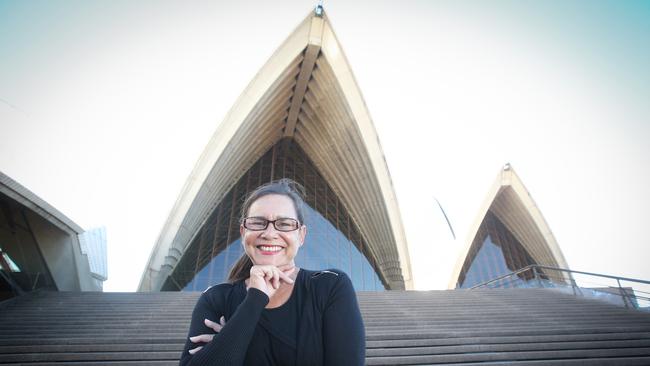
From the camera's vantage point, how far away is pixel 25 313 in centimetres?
544

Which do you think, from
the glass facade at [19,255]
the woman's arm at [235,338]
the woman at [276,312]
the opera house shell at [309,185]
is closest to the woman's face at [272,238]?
the woman at [276,312]

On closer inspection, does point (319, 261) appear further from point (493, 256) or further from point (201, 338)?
point (201, 338)

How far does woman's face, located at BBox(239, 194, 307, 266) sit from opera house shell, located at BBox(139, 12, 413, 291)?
12.3m

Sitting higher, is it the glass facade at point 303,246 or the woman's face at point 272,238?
the glass facade at point 303,246

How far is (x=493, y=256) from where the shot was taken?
65.6 ft

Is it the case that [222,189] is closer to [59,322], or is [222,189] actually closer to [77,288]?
[77,288]

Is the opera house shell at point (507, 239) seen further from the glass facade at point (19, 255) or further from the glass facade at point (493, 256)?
the glass facade at point (19, 255)

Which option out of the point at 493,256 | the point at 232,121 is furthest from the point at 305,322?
the point at 493,256

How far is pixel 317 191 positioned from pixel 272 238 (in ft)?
56.0

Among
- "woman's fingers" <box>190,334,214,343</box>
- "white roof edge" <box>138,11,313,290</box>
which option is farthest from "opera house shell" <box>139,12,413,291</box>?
"woman's fingers" <box>190,334,214,343</box>

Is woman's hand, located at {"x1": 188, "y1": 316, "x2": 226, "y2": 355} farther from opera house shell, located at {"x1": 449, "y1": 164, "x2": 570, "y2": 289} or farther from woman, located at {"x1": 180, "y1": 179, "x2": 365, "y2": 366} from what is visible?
opera house shell, located at {"x1": 449, "y1": 164, "x2": 570, "y2": 289}

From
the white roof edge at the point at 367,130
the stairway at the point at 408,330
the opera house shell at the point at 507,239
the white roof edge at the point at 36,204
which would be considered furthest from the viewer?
the opera house shell at the point at 507,239

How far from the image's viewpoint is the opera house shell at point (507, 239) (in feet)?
58.9

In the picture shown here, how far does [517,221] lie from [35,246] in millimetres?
23326
